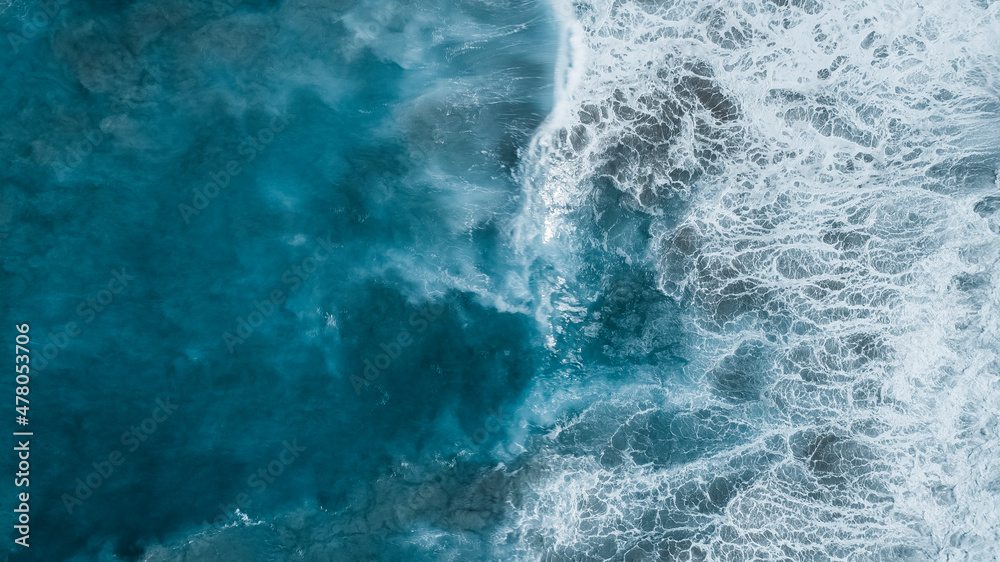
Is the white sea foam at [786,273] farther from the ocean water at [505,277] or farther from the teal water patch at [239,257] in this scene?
the teal water patch at [239,257]

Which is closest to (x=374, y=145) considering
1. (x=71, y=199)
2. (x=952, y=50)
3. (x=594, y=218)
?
(x=594, y=218)

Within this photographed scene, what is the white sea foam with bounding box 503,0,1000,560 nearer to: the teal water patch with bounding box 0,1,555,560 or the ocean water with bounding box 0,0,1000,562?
the ocean water with bounding box 0,0,1000,562

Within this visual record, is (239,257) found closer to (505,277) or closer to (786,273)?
(505,277)

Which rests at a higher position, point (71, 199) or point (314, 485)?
point (71, 199)

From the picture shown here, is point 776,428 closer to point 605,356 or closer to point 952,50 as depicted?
point 605,356

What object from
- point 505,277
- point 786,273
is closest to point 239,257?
point 505,277

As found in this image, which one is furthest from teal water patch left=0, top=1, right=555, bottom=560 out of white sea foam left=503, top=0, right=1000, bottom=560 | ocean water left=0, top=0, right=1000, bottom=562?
white sea foam left=503, top=0, right=1000, bottom=560

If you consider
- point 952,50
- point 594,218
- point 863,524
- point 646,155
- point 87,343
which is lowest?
point 863,524

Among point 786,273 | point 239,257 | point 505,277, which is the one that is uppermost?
point 786,273

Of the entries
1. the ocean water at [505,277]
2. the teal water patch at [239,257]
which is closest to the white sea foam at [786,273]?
the ocean water at [505,277]
